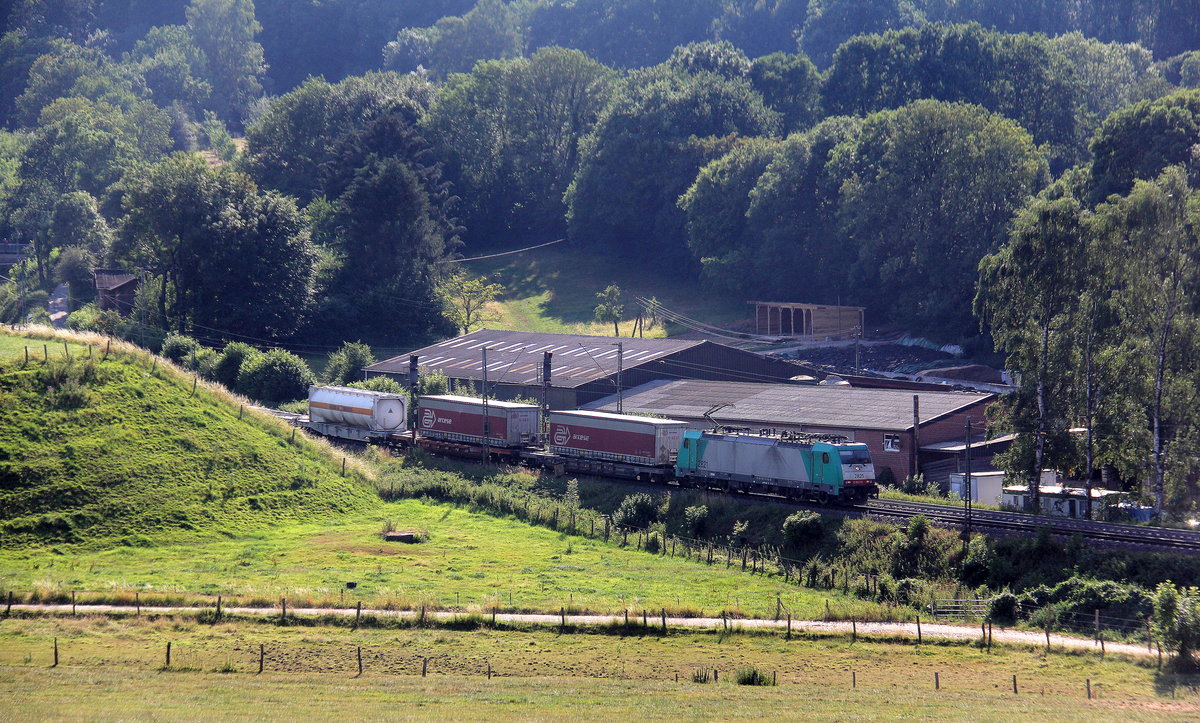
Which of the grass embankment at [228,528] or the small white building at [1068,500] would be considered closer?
the grass embankment at [228,528]

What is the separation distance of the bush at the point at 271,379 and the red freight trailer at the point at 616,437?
33.1m

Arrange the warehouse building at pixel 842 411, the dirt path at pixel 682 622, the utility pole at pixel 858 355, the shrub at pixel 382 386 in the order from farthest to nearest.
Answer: the utility pole at pixel 858 355 → the shrub at pixel 382 386 → the warehouse building at pixel 842 411 → the dirt path at pixel 682 622

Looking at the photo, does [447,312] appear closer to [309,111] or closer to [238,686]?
[309,111]

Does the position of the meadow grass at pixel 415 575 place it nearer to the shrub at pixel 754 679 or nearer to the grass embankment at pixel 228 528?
the grass embankment at pixel 228 528

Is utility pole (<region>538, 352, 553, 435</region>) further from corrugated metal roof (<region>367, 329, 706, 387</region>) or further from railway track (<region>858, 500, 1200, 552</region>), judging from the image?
railway track (<region>858, 500, 1200, 552</region>)

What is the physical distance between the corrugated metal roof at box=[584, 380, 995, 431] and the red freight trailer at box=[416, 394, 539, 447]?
826 centimetres

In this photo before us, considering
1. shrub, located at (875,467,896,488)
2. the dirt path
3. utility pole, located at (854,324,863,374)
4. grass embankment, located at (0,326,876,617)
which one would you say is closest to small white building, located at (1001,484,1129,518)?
shrub, located at (875,467,896,488)

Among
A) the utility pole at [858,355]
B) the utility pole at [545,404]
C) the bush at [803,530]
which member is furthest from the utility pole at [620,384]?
the bush at [803,530]

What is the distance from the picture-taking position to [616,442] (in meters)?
67.7

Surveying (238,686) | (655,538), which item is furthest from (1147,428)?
(238,686)

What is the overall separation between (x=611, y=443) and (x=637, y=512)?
7.42 meters

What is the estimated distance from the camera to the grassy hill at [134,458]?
55.5m

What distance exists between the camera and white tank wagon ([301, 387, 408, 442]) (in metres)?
80.7

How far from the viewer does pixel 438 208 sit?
142 m
